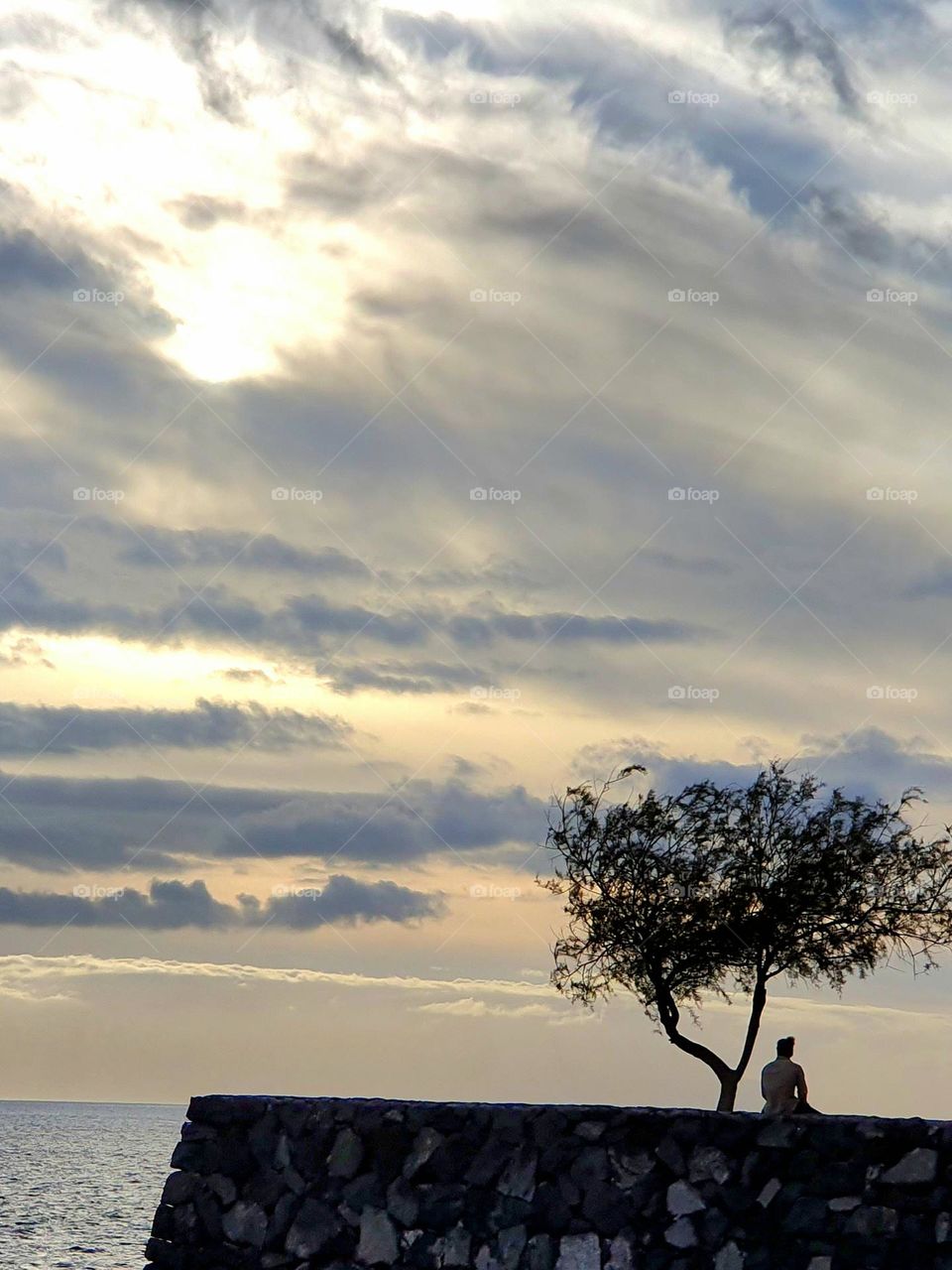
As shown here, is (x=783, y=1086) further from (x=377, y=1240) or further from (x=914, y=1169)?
(x=377, y=1240)

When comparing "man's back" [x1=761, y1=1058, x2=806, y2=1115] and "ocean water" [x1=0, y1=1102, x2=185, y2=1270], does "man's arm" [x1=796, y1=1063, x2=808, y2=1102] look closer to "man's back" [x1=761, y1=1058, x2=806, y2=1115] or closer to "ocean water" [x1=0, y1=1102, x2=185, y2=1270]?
"man's back" [x1=761, y1=1058, x2=806, y2=1115]

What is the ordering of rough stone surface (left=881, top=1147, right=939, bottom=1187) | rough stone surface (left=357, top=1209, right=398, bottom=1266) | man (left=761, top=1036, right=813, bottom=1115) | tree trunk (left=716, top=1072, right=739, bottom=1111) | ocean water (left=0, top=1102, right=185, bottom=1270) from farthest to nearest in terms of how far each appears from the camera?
1. ocean water (left=0, top=1102, right=185, bottom=1270)
2. tree trunk (left=716, top=1072, right=739, bottom=1111)
3. man (left=761, top=1036, right=813, bottom=1115)
4. rough stone surface (left=357, top=1209, right=398, bottom=1266)
5. rough stone surface (left=881, top=1147, right=939, bottom=1187)

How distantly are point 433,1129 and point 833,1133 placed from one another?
475cm

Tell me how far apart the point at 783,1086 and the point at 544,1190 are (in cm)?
396

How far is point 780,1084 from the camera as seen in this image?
2009 cm

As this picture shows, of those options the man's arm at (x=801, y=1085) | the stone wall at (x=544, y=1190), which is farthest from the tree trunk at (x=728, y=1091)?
the stone wall at (x=544, y=1190)

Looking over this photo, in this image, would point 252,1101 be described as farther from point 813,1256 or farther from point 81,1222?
point 81,1222

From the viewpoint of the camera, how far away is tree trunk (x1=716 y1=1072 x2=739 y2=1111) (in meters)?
31.6

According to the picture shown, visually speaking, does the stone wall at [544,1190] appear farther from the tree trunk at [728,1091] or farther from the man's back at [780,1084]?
the tree trunk at [728,1091]

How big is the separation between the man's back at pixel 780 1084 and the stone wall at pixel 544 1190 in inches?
124

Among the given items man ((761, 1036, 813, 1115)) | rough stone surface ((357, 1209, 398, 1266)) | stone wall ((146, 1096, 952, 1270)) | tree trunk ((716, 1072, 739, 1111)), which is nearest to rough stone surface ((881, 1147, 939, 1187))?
stone wall ((146, 1096, 952, 1270))

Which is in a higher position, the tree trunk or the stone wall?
the tree trunk

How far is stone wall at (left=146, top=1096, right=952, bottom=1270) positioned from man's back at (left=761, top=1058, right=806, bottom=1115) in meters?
3.14

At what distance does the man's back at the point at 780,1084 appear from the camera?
20.1 metres
